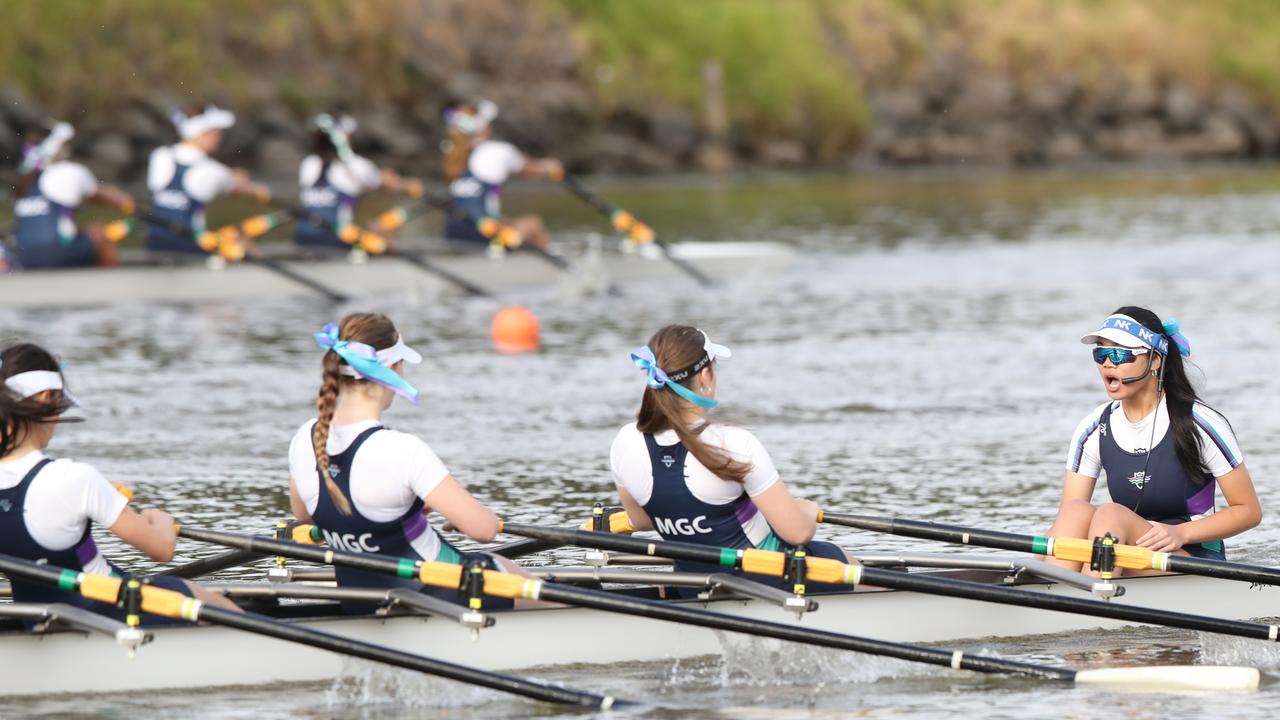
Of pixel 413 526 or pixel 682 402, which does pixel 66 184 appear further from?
pixel 682 402

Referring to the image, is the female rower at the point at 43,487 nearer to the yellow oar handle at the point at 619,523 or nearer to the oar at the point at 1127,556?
the yellow oar handle at the point at 619,523

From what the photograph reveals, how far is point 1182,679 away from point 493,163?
12880mm

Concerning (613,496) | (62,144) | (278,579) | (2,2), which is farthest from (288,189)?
(278,579)

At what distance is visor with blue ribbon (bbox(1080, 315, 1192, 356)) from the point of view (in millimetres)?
6953

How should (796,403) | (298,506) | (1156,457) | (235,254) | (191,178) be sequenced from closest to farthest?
(298,506), (1156,457), (796,403), (191,178), (235,254)

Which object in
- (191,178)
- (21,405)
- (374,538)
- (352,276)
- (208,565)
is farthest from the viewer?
(352,276)

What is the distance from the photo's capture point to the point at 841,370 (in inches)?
563

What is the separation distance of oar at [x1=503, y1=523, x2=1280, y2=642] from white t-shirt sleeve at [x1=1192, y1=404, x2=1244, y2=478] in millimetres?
583

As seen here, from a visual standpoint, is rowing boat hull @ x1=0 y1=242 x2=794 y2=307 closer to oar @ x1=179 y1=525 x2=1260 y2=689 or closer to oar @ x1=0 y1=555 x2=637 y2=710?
oar @ x1=179 y1=525 x2=1260 y2=689

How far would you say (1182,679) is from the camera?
6445mm

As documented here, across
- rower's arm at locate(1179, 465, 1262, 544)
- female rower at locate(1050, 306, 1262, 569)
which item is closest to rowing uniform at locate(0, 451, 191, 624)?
female rower at locate(1050, 306, 1262, 569)

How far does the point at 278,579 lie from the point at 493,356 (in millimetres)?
7897

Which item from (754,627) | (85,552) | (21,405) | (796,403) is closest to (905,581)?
(754,627)

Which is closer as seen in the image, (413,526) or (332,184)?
(413,526)
